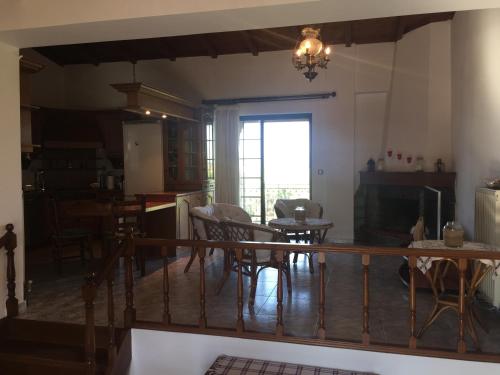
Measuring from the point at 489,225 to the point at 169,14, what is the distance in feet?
10.5

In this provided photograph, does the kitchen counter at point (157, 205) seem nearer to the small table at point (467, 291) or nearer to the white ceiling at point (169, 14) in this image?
the white ceiling at point (169, 14)

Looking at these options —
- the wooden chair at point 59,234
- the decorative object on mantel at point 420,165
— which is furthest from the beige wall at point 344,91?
the wooden chair at point 59,234

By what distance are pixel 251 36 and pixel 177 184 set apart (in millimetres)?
2616

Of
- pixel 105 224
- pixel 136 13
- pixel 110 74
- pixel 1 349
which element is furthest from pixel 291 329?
pixel 110 74

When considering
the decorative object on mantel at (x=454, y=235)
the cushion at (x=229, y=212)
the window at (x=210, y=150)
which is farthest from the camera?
the window at (x=210, y=150)

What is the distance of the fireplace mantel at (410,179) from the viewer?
19.1 ft

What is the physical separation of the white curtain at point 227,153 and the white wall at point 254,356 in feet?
13.3

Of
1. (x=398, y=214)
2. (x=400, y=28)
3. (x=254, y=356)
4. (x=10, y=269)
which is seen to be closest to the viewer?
(x=254, y=356)

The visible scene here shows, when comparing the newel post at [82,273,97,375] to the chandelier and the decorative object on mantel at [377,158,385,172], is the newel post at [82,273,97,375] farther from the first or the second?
the decorative object on mantel at [377,158,385,172]

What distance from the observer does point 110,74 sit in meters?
7.52

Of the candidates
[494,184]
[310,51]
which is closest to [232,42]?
[310,51]

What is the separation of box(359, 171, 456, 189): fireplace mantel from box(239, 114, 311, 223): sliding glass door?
1.04 meters

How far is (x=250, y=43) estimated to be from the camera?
656 cm

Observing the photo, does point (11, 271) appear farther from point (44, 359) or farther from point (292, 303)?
point (292, 303)
